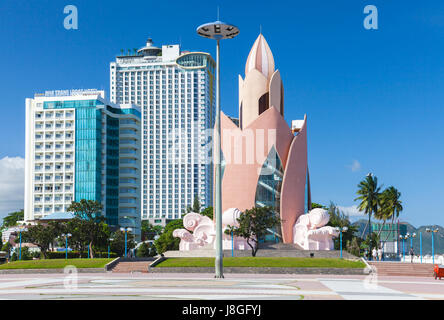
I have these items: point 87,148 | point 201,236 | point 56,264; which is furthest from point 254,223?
point 87,148

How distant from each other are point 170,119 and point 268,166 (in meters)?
102

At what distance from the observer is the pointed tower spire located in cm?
6388

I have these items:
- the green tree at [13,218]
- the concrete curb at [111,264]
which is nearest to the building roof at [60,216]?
the green tree at [13,218]

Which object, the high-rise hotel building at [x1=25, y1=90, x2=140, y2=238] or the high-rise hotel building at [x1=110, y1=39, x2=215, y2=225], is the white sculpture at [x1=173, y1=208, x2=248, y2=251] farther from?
the high-rise hotel building at [x1=110, y1=39, x2=215, y2=225]

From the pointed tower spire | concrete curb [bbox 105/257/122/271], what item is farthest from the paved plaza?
the pointed tower spire

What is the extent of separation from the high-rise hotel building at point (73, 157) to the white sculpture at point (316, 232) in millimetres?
56938

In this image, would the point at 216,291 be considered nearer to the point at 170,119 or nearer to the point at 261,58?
the point at 261,58

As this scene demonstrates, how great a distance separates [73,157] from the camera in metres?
107

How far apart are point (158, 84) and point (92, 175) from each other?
203ft

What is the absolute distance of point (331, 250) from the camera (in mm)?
56156

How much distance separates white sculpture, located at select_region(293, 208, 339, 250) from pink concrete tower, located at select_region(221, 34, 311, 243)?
2.30 m

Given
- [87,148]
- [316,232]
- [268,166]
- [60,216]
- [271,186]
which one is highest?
[87,148]

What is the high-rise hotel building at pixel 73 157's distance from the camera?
106125 mm
